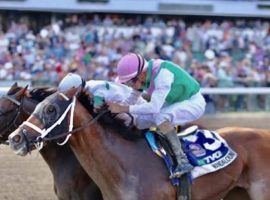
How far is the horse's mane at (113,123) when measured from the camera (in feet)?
18.9

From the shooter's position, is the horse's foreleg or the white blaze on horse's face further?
the horse's foreleg

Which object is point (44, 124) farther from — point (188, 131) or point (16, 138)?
point (188, 131)

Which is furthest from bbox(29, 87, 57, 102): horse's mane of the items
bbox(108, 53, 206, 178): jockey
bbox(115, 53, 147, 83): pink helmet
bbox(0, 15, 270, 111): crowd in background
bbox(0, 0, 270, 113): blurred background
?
bbox(0, 15, 270, 111): crowd in background

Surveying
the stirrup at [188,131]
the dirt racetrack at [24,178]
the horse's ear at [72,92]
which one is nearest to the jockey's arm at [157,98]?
the horse's ear at [72,92]

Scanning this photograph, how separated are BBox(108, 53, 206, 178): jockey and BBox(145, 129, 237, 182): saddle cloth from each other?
99 mm

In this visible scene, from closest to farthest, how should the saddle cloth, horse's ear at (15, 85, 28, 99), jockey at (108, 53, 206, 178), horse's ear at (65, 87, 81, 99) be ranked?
horse's ear at (65, 87, 81, 99) < jockey at (108, 53, 206, 178) < the saddle cloth < horse's ear at (15, 85, 28, 99)

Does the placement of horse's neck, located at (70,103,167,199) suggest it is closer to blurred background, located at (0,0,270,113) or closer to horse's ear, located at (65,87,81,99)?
horse's ear, located at (65,87,81,99)

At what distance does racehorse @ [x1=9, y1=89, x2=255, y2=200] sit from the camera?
5.42 m

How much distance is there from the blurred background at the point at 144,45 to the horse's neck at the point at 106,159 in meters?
3.40

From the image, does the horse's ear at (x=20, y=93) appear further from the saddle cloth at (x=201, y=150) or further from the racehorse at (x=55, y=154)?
the saddle cloth at (x=201, y=150)

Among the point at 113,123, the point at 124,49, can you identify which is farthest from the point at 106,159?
the point at 124,49

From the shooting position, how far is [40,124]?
541 cm

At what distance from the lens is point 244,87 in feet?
48.9

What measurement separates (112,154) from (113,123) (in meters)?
0.28
